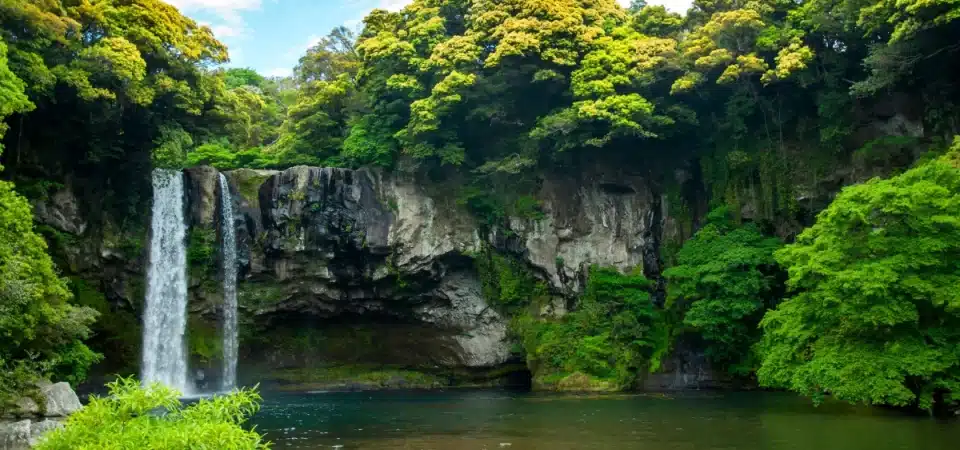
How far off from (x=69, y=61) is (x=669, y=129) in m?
20.8

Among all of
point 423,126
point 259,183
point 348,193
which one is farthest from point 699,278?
point 259,183

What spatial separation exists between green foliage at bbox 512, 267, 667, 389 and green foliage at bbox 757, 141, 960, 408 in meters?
9.65

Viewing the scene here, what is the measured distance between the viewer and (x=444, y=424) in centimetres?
1783

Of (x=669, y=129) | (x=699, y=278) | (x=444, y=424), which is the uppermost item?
(x=669, y=129)

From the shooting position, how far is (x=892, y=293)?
52.5 feet

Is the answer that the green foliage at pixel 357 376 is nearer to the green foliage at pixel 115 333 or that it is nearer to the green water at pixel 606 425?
the green foliage at pixel 115 333

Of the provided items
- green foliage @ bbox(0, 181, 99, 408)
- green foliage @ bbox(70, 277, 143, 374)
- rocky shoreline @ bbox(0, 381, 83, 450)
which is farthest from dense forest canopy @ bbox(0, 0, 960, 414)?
green foliage @ bbox(70, 277, 143, 374)

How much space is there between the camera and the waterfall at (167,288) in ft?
92.9

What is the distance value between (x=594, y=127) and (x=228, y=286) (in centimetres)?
1536

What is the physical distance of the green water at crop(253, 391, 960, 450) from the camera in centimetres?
1387

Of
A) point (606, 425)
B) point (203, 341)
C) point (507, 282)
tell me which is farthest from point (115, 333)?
point (606, 425)

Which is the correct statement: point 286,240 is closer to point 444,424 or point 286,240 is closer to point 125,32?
point 125,32

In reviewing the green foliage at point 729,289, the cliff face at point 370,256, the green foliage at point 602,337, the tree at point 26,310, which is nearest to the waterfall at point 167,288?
the cliff face at point 370,256

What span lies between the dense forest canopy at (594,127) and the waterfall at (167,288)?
0.74 meters
